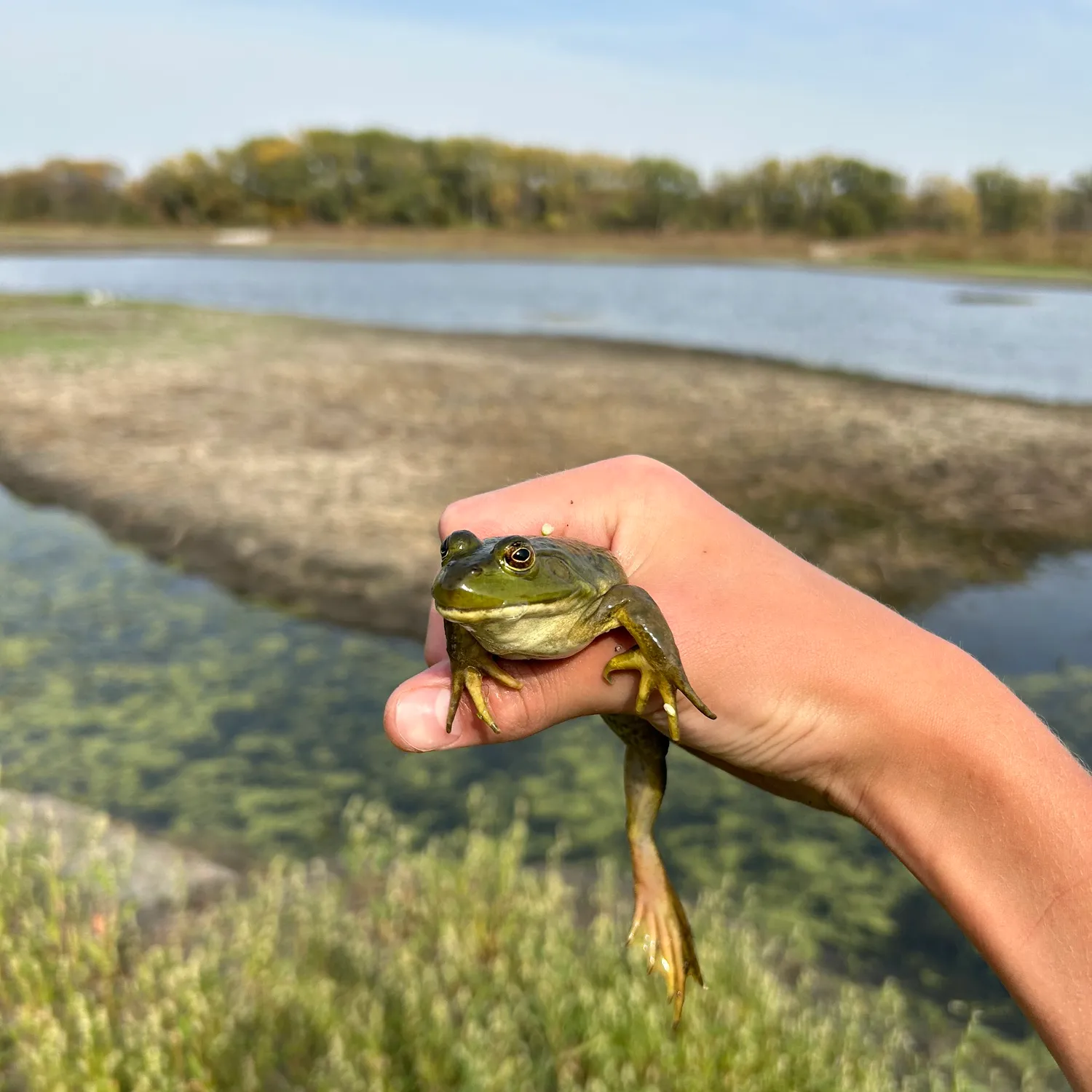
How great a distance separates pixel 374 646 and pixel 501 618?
7218mm

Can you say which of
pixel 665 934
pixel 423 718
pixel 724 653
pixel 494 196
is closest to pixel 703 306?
pixel 665 934

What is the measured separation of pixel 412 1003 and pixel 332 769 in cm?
337

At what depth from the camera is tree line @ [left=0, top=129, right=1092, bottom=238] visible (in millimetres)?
114250

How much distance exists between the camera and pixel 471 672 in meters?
2.68

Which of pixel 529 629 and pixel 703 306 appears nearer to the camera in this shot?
pixel 529 629

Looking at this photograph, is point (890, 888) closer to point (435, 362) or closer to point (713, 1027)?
point (713, 1027)

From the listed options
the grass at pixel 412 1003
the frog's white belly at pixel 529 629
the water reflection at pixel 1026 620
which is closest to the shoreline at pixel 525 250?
the water reflection at pixel 1026 620

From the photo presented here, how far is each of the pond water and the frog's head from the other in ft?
73.0

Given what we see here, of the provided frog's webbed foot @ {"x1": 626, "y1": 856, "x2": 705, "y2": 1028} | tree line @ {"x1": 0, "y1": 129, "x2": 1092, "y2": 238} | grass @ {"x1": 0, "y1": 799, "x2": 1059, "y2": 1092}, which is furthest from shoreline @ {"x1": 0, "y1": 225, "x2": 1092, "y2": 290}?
frog's webbed foot @ {"x1": 626, "y1": 856, "x2": 705, "y2": 1028}

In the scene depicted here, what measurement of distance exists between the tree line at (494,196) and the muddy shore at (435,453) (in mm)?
101343

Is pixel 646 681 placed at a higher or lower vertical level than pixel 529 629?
lower

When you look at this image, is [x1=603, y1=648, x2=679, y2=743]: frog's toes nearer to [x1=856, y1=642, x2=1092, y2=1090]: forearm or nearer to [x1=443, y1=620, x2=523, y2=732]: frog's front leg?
[x1=443, y1=620, x2=523, y2=732]: frog's front leg

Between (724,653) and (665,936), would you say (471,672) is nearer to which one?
(724,653)

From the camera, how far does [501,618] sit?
2.44 metres
